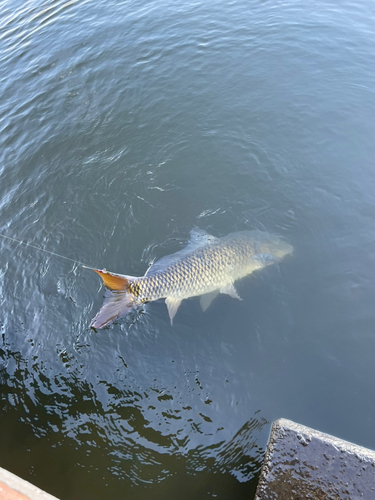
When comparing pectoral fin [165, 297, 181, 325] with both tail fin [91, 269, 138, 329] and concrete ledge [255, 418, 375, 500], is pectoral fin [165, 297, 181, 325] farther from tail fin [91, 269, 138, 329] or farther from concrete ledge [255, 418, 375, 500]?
concrete ledge [255, 418, 375, 500]

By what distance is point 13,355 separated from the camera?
5.46 metres

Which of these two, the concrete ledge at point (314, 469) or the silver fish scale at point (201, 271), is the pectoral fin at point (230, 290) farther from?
the concrete ledge at point (314, 469)

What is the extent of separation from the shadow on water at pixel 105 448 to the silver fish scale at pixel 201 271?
1.49m

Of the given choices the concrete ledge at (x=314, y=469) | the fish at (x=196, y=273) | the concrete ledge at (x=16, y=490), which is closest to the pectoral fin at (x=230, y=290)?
the fish at (x=196, y=273)

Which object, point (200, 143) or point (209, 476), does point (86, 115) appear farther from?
point (209, 476)

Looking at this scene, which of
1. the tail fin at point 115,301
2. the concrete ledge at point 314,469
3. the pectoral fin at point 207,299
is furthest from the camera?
the pectoral fin at point 207,299

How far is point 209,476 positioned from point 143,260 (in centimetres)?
349

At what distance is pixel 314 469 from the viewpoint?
3439 mm

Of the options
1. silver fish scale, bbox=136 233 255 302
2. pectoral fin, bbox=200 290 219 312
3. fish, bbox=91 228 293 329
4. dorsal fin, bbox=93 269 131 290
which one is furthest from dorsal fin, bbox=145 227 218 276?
pectoral fin, bbox=200 290 219 312

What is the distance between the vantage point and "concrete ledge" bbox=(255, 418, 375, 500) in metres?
3.30

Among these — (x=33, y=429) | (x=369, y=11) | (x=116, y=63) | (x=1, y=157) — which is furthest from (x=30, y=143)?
(x=369, y=11)

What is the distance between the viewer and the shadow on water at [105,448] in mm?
4230

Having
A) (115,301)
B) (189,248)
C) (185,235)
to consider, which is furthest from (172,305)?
(185,235)

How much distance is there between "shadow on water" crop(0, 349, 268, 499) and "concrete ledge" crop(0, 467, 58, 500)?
5.35 feet
